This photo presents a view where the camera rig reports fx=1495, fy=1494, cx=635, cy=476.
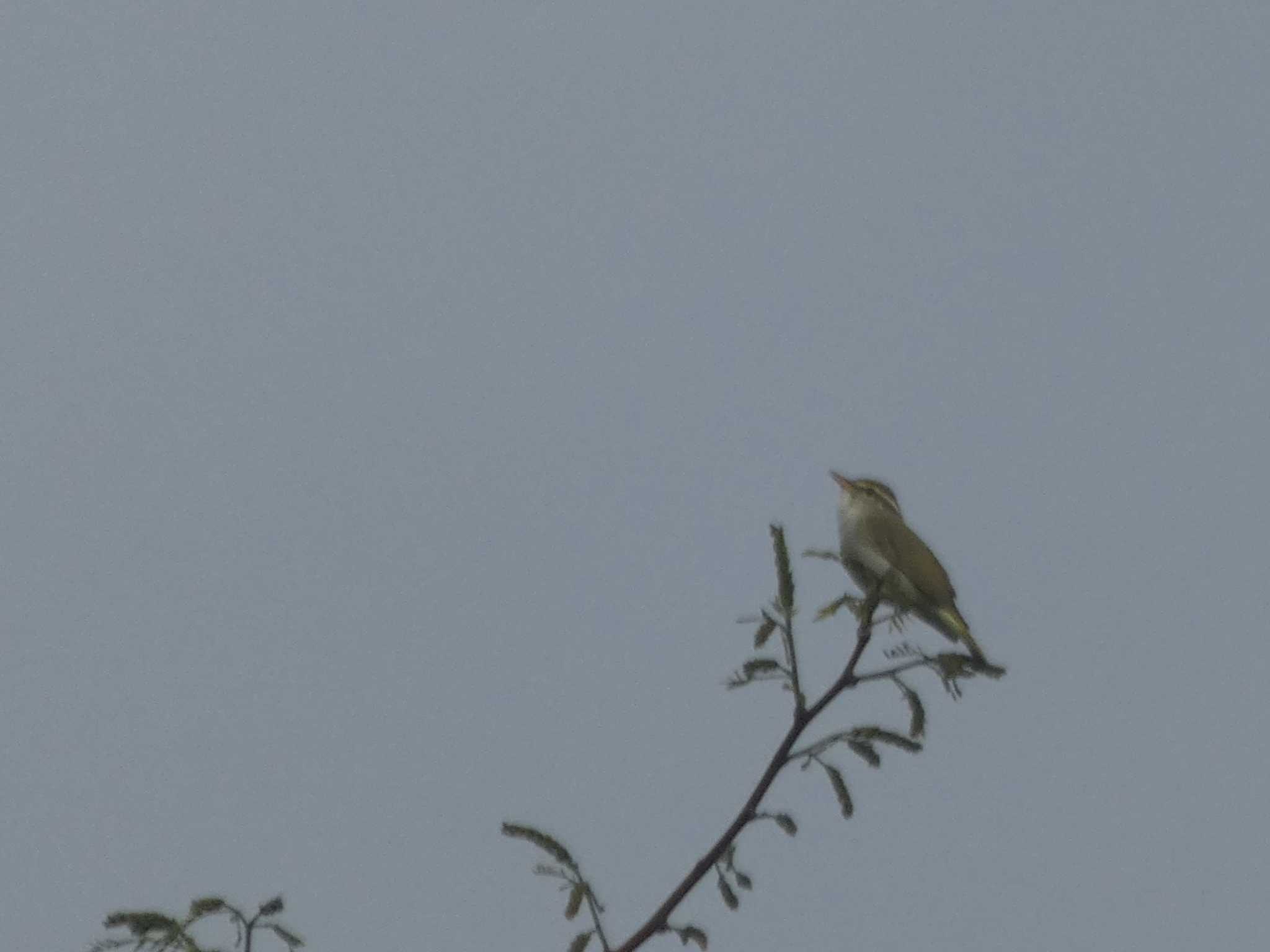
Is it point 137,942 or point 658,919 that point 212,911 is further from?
point 658,919

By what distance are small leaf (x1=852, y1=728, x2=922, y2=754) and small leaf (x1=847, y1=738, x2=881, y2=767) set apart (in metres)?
0.02

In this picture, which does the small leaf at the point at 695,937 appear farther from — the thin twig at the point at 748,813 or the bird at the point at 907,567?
the bird at the point at 907,567

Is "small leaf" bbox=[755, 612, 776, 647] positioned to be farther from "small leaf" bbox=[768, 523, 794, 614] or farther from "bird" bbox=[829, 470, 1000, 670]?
"bird" bbox=[829, 470, 1000, 670]

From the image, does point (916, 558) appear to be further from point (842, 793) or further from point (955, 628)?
point (842, 793)

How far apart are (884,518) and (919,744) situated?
2710mm

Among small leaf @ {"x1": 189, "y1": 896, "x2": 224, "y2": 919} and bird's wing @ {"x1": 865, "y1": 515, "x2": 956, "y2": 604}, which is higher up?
bird's wing @ {"x1": 865, "y1": 515, "x2": 956, "y2": 604}

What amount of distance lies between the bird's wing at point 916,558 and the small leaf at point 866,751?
2.29 meters

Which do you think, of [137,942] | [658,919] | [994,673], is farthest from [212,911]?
[994,673]

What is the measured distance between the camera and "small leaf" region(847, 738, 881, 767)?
5.10 m

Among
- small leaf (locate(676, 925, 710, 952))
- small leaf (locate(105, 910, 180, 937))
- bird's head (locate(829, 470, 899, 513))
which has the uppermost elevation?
bird's head (locate(829, 470, 899, 513))

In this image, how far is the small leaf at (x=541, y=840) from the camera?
5012 millimetres

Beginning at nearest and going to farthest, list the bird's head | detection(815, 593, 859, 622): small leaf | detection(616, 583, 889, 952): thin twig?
detection(616, 583, 889, 952): thin twig < detection(815, 593, 859, 622): small leaf < the bird's head

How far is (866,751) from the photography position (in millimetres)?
5117

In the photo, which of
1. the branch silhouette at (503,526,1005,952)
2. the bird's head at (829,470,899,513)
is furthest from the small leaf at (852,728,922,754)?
the bird's head at (829,470,899,513)
